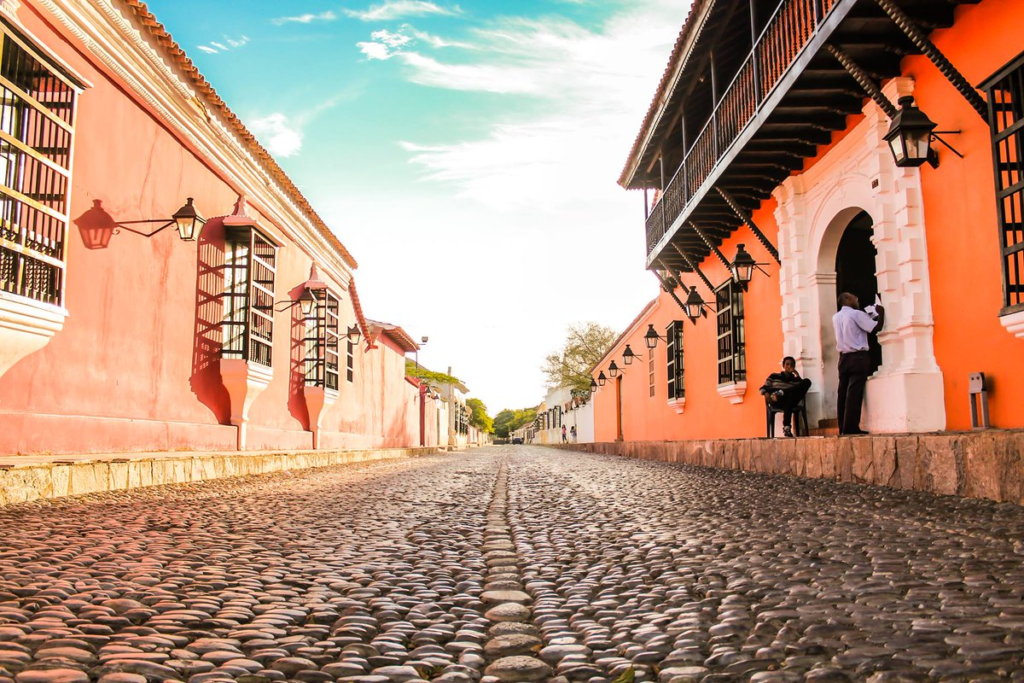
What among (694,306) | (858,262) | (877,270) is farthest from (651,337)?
(877,270)

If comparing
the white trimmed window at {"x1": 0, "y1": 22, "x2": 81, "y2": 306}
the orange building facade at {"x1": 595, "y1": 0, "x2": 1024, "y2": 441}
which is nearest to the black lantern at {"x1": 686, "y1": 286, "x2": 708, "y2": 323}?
the orange building facade at {"x1": 595, "y1": 0, "x2": 1024, "y2": 441}

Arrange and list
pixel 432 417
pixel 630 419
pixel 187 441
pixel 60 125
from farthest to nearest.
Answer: pixel 432 417 < pixel 630 419 < pixel 187 441 < pixel 60 125

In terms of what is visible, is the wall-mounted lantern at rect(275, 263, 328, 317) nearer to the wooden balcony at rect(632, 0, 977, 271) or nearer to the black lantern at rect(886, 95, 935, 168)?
the wooden balcony at rect(632, 0, 977, 271)

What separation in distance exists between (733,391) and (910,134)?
750 cm

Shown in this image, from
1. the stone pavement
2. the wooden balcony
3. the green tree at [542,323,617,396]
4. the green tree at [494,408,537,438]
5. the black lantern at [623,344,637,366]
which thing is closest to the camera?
the stone pavement

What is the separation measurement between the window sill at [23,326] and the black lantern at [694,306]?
36.1ft

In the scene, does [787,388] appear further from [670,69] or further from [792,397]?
[670,69]

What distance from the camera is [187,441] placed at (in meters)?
9.83

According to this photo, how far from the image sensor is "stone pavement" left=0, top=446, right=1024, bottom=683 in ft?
5.64

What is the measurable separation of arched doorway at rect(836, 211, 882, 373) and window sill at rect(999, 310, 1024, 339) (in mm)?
5270

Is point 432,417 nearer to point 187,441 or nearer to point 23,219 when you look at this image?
point 187,441

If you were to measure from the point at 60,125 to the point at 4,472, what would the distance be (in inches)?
138

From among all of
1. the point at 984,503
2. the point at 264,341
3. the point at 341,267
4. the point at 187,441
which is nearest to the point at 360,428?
the point at 341,267

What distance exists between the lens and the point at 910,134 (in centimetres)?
662
